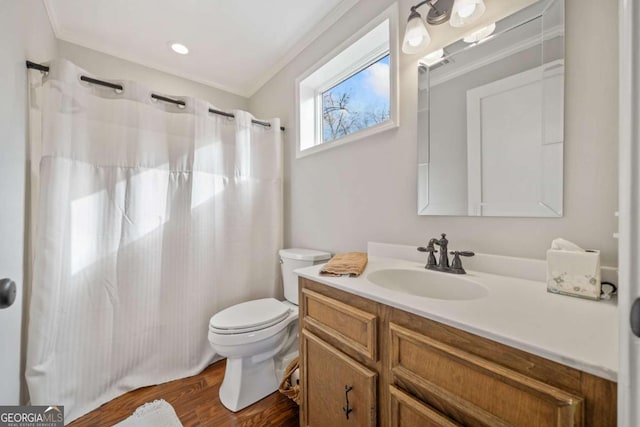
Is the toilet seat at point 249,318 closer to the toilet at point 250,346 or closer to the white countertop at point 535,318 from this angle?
the toilet at point 250,346

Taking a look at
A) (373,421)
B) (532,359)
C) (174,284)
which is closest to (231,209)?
(174,284)

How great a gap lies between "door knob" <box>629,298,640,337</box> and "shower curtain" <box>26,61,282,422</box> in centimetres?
192

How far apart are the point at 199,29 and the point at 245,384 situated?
234 centimetres

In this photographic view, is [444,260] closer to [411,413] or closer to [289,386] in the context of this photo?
[411,413]

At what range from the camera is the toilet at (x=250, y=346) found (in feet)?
4.51

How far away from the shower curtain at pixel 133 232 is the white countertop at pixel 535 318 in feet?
4.22

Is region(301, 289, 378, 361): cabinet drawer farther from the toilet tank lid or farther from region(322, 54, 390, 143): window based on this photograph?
region(322, 54, 390, 143): window

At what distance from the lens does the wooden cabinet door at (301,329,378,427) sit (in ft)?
2.76

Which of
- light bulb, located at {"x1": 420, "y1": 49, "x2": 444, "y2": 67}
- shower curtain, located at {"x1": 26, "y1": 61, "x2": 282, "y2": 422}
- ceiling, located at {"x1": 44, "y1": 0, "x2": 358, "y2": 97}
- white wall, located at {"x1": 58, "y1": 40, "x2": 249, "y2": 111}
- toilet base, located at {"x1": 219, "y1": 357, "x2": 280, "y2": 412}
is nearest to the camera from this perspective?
light bulb, located at {"x1": 420, "y1": 49, "x2": 444, "y2": 67}

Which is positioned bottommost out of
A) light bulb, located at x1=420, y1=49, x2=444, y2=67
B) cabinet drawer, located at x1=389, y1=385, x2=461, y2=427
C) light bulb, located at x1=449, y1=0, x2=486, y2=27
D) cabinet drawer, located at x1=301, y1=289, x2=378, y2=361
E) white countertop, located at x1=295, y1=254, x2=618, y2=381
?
cabinet drawer, located at x1=389, y1=385, x2=461, y2=427

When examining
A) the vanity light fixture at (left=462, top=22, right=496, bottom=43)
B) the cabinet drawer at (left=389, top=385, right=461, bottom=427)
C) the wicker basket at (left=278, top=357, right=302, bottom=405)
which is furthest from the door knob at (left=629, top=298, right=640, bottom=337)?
the wicker basket at (left=278, top=357, right=302, bottom=405)
